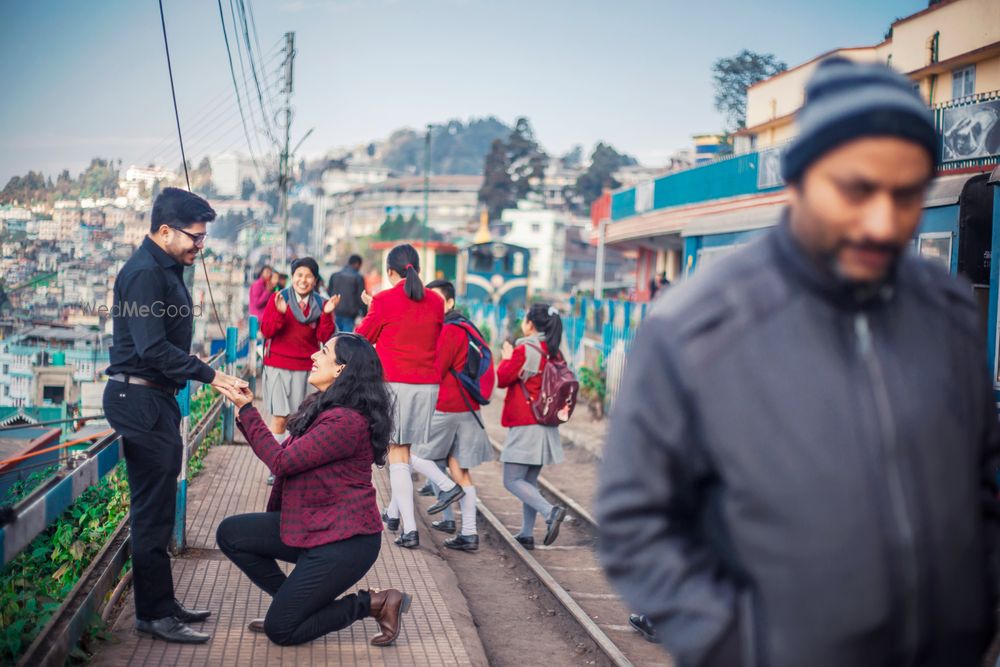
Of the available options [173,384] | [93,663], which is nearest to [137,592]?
[93,663]

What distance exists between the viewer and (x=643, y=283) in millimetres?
37156

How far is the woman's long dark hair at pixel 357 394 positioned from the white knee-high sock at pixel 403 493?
2736 millimetres

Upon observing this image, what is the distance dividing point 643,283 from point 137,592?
33.0m

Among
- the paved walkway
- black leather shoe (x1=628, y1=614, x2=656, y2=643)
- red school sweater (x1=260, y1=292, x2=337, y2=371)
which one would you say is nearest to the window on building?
red school sweater (x1=260, y1=292, x2=337, y2=371)

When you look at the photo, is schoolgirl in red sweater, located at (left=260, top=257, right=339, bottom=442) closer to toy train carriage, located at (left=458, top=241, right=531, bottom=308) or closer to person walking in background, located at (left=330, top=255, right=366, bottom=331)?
person walking in background, located at (left=330, top=255, right=366, bottom=331)

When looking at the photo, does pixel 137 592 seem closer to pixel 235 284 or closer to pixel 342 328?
pixel 342 328

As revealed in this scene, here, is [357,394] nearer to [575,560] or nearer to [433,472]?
[433,472]

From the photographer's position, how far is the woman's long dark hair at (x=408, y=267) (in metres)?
7.96

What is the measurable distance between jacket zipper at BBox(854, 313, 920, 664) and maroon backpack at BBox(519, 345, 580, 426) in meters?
6.38

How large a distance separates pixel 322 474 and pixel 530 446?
3.59 meters

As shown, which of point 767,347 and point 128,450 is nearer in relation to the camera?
point 767,347

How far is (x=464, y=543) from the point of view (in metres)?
8.52

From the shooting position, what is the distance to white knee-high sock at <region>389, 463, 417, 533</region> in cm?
777

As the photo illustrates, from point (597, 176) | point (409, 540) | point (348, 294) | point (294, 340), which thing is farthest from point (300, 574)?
point (597, 176)
